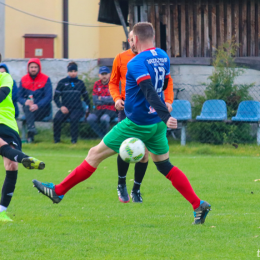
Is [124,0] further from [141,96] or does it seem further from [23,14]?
[141,96]

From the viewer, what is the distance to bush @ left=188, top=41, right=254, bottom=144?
498 inches

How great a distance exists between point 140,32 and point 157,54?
0.28 metres

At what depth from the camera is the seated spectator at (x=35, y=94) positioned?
12.9m

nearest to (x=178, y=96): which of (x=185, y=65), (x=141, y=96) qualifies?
(x=185, y=65)

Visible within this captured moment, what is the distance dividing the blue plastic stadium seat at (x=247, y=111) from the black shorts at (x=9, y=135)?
763 cm

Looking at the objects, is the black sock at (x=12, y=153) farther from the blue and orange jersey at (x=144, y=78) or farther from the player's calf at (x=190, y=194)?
the player's calf at (x=190, y=194)

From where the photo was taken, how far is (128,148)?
5.00 metres

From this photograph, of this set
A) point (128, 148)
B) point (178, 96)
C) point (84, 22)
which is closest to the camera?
point (128, 148)

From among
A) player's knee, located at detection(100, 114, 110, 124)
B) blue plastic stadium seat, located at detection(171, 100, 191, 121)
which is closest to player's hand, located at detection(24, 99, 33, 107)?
player's knee, located at detection(100, 114, 110, 124)

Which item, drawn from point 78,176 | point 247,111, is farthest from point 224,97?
point 78,176

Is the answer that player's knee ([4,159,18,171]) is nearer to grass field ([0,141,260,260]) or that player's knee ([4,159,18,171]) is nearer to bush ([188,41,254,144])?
grass field ([0,141,260,260])

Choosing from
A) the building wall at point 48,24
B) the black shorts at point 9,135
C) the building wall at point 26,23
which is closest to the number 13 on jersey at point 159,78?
the black shorts at point 9,135

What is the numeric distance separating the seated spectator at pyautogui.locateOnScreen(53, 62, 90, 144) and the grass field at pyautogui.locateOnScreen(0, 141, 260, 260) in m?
3.52

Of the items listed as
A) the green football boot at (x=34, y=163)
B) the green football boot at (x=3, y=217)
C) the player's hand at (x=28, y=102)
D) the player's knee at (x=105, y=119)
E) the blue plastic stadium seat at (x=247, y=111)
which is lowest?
the green football boot at (x=3, y=217)
